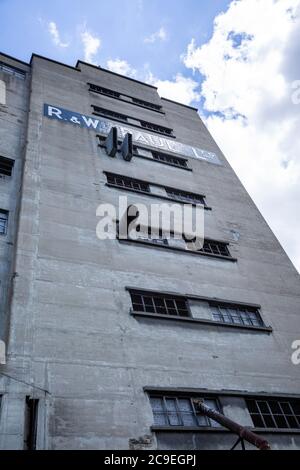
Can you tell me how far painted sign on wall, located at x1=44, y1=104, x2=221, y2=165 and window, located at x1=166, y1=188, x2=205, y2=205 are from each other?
4217 millimetres

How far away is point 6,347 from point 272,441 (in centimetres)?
774

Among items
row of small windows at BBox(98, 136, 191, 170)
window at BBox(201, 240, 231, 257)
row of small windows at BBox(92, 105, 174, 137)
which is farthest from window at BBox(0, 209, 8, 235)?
row of small windows at BBox(92, 105, 174, 137)

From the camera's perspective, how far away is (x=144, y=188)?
18.8 metres

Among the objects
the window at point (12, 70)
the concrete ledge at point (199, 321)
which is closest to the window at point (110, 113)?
the window at point (12, 70)

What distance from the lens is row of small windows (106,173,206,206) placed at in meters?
18.0

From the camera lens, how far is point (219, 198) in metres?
20.5

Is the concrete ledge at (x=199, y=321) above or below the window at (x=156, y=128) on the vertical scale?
below

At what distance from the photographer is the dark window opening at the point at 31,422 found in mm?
8273

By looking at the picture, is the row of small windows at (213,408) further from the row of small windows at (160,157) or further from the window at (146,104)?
the window at (146,104)

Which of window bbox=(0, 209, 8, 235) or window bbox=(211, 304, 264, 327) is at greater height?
window bbox=(0, 209, 8, 235)

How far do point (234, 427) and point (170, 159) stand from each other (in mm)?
16121

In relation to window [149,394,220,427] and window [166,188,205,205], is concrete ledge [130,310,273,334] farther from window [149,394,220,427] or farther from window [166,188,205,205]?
window [166,188,205,205]
